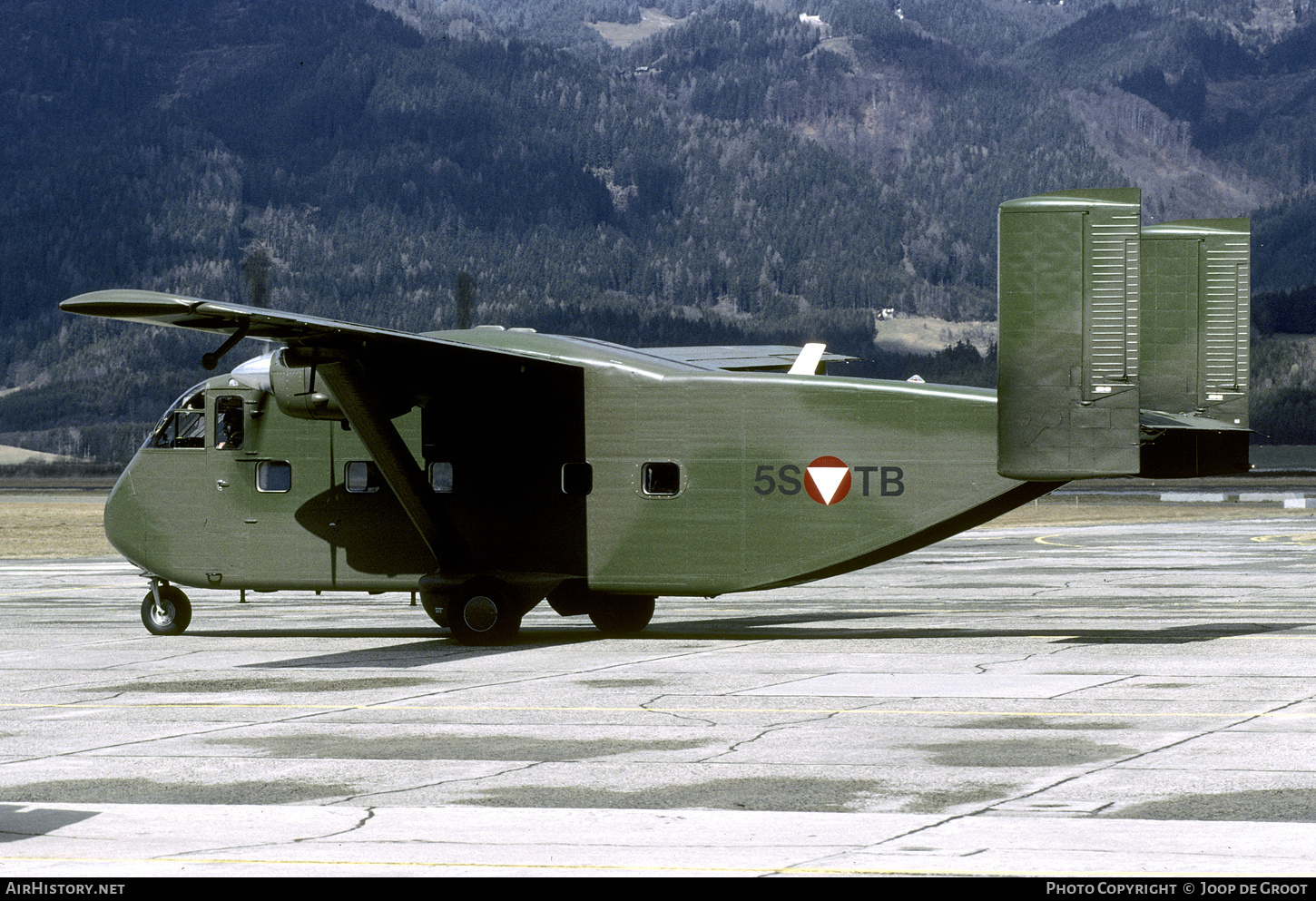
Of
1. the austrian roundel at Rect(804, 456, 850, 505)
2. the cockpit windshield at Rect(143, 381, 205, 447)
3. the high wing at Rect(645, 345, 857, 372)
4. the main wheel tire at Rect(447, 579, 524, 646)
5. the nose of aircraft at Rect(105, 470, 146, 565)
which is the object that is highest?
the high wing at Rect(645, 345, 857, 372)

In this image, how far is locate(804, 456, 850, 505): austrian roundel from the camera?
21812mm

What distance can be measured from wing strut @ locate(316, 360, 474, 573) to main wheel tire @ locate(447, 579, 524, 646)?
37cm

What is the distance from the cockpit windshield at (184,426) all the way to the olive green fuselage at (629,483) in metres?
1.17

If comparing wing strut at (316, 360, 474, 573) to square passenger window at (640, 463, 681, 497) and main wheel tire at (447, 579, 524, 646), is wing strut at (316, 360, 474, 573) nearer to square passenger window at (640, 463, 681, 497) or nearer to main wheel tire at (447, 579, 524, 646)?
main wheel tire at (447, 579, 524, 646)

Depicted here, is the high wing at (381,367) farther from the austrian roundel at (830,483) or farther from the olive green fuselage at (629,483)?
the austrian roundel at (830,483)

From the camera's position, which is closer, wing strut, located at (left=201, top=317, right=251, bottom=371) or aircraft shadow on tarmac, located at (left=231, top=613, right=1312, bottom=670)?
wing strut, located at (left=201, top=317, right=251, bottom=371)

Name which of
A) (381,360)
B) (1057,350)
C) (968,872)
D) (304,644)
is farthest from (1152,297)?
(968,872)

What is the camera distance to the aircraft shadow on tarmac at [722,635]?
21.3 meters

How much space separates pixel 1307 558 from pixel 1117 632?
2270cm

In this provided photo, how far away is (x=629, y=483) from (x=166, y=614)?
783 centimetres

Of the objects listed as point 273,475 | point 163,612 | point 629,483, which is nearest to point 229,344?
point 273,475

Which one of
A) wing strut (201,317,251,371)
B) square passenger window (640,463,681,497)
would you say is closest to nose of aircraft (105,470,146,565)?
wing strut (201,317,251,371)

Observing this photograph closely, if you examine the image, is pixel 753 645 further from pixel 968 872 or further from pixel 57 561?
pixel 57 561

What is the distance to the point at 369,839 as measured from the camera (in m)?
9.91
